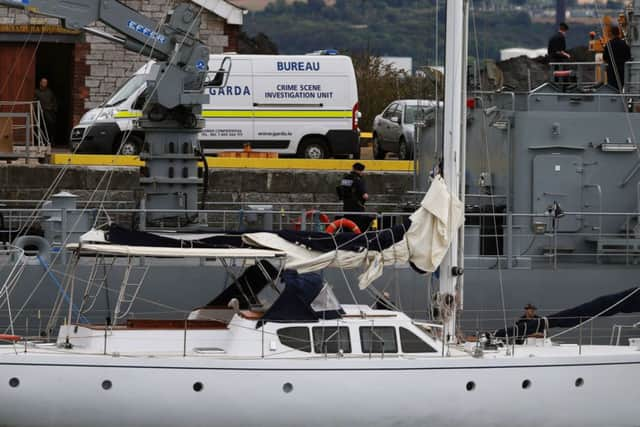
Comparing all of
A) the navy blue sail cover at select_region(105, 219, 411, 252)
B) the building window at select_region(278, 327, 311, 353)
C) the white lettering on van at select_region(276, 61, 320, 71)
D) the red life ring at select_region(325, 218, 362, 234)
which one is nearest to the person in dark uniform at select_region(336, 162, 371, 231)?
the red life ring at select_region(325, 218, 362, 234)

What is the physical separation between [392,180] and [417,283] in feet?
20.5

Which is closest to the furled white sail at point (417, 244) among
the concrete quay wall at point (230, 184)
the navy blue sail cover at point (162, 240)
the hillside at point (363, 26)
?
the navy blue sail cover at point (162, 240)

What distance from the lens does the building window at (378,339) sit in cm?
1697

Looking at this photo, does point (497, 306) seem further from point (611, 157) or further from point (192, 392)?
point (192, 392)

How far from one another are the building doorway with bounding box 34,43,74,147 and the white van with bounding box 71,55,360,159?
19.9 ft

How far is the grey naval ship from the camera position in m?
21.4

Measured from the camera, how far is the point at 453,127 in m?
17.6

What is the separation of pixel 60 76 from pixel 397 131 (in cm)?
1050

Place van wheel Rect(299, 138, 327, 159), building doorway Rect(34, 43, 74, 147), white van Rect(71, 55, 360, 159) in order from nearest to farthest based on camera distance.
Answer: white van Rect(71, 55, 360, 159) < van wheel Rect(299, 138, 327, 159) < building doorway Rect(34, 43, 74, 147)

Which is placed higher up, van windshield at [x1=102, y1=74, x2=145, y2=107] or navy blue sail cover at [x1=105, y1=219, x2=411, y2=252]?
van windshield at [x1=102, y1=74, x2=145, y2=107]

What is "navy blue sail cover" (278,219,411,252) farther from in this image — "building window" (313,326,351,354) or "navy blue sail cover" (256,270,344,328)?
"building window" (313,326,351,354)

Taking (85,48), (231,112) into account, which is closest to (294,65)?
(231,112)

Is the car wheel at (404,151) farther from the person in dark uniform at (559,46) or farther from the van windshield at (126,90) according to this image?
the person in dark uniform at (559,46)

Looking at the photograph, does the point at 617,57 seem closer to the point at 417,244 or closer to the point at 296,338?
the point at 417,244
